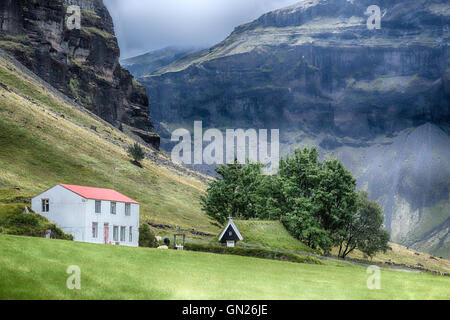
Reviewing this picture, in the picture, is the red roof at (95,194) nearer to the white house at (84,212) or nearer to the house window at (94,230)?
the white house at (84,212)

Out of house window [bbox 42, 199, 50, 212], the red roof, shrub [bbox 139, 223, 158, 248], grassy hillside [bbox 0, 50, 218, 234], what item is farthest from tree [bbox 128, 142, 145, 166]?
house window [bbox 42, 199, 50, 212]

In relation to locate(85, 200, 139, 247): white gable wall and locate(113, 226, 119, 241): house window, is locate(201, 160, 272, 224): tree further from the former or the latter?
locate(113, 226, 119, 241): house window

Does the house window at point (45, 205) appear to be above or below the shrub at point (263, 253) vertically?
above

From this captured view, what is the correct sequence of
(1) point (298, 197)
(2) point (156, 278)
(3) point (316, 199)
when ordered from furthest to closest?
(1) point (298, 197), (3) point (316, 199), (2) point (156, 278)

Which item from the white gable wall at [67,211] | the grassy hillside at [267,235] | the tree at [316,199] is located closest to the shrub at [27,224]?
the white gable wall at [67,211]

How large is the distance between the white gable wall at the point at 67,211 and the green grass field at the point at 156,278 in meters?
13.4

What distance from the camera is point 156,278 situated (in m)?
35.2

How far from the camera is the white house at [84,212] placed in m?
60.6

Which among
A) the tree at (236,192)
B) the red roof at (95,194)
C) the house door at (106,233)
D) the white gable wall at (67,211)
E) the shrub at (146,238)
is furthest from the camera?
the tree at (236,192)

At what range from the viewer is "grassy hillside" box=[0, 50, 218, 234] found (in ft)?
401

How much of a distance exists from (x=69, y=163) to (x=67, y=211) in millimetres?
80298

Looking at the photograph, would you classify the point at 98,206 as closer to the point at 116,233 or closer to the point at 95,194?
the point at 95,194

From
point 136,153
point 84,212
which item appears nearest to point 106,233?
point 84,212

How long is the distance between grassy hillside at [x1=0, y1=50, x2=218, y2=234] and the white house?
138 ft
